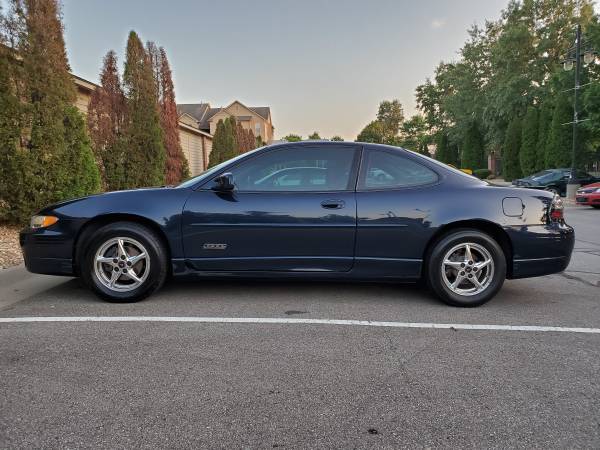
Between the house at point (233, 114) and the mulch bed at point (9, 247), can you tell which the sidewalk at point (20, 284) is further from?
the house at point (233, 114)

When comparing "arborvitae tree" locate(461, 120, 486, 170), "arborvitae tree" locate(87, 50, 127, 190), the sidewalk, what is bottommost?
the sidewalk

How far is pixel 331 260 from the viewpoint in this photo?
154 inches

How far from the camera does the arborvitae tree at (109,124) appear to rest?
448 inches

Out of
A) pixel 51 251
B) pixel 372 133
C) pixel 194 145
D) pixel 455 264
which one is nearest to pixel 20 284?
pixel 51 251

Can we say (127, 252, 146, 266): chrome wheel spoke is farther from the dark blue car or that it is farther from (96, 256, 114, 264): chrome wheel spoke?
(96, 256, 114, 264): chrome wheel spoke

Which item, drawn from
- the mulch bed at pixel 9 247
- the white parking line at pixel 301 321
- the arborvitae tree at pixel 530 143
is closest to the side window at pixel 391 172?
the white parking line at pixel 301 321

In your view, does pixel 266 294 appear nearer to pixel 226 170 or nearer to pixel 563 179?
pixel 226 170

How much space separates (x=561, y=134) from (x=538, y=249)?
24829mm

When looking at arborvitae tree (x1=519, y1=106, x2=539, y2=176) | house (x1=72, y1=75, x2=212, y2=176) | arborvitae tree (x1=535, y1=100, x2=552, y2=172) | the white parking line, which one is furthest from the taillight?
arborvitae tree (x1=519, y1=106, x2=539, y2=176)

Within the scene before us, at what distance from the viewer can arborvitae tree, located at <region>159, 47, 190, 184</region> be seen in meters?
18.1

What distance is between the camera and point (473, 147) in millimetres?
41031

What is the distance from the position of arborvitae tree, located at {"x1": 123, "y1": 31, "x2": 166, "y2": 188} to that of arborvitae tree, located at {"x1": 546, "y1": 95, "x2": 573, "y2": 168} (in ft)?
73.0

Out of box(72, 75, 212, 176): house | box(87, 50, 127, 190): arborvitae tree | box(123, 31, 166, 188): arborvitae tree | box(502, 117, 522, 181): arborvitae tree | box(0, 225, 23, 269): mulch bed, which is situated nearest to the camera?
box(0, 225, 23, 269): mulch bed

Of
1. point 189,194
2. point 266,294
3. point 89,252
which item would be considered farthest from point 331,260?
point 89,252
